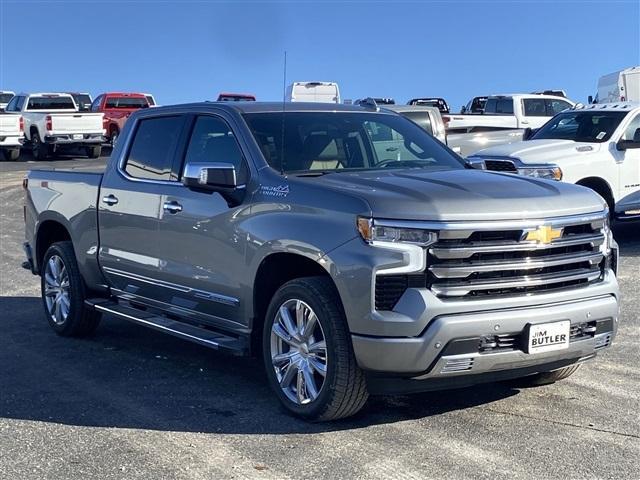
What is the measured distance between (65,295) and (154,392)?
6.93ft

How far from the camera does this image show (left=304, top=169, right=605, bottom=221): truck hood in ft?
16.3

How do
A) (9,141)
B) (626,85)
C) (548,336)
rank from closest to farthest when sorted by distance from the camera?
(548,336), (626,85), (9,141)

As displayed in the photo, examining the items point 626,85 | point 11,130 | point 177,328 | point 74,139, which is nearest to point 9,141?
point 11,130

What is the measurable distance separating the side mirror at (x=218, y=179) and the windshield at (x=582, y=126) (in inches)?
324

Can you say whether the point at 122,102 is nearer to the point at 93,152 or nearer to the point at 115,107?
the point at 115,107

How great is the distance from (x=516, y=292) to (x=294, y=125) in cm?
206

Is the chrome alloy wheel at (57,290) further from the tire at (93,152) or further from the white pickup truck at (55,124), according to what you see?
the tire at (93,152)

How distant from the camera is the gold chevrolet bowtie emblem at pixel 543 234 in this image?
510cm

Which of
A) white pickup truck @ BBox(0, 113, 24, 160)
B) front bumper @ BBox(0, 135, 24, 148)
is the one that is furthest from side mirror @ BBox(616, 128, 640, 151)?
front bumper @ BBox(0, 135, 24, 148)

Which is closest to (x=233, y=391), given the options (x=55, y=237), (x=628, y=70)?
(x=55, y=237)

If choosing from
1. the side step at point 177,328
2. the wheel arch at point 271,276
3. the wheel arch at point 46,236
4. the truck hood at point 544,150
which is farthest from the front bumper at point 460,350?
the truck hood at point 544,150

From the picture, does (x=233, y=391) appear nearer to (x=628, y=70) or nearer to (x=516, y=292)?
(x=516, y=292)

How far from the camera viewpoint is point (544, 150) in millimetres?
12461

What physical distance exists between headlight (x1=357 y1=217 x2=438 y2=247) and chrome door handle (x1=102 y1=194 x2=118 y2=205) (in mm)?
2794
